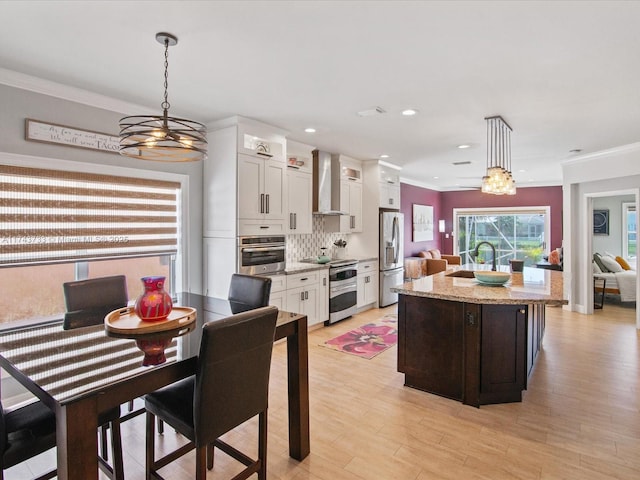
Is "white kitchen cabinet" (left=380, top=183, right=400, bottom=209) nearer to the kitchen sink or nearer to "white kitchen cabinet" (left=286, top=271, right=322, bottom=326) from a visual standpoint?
"white kitchen cabinet" (left=286, top=271, right=322, bottom=326)

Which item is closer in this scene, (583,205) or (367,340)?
(367,340)

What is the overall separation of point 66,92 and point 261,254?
2.38m

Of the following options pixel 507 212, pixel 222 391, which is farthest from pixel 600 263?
pixel 222 391

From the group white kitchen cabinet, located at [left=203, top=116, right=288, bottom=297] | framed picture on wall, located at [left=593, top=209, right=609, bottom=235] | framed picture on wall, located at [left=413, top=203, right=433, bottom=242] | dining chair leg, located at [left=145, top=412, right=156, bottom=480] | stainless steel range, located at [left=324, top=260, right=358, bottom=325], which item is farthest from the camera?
framed picture on wall, located at [left=413, top=203, right=433, bottom=242]

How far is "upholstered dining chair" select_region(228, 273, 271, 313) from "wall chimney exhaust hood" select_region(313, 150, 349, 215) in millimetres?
2854

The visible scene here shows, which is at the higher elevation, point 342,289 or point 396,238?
point 396,238

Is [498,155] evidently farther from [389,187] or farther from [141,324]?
[141,324]

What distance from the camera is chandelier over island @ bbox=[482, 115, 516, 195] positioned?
3.87 metres

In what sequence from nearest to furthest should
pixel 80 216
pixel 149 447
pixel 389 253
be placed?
1. pixel 149 447
2. pixel 80 216
3. pixel 389 253

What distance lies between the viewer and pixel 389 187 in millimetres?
6871

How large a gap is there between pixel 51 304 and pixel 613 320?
732 cm

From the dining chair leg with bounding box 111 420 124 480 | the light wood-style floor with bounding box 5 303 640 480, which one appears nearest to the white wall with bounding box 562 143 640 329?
the light wood-style floor with bounding box 5 303 640 480

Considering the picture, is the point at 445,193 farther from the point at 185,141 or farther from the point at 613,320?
the point at 185,141

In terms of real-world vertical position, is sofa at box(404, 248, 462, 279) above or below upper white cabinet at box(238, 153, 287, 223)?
below
